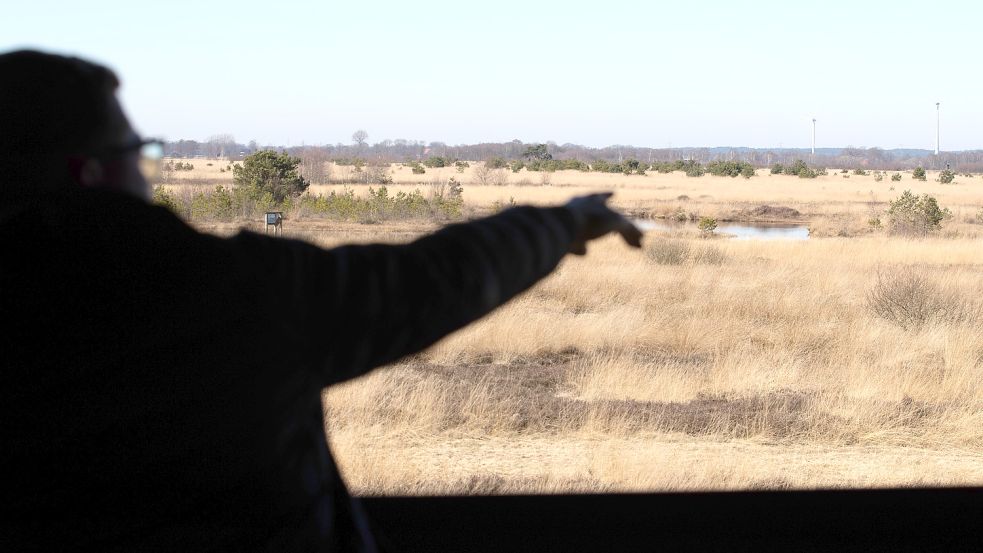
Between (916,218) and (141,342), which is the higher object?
(141,342)

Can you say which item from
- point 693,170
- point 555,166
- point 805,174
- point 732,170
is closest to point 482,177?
point 555,166

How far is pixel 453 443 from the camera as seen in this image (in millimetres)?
6816

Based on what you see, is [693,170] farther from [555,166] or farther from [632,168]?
[555,166]

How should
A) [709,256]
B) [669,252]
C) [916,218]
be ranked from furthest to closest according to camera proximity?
1. [916,218]
2. [709,256]
3. [669,252]

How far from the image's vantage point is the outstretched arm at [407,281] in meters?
1.01

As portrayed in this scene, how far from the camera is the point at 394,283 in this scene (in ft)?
3.40

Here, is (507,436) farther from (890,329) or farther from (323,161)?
(323,161)

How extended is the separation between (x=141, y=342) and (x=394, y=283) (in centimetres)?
26

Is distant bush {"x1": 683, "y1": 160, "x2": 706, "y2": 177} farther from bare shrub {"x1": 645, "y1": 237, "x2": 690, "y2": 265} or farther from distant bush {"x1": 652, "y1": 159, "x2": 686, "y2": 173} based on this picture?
bare shrub {"x1": 645, "y1": 237, "x2": 690, "y2": 265}

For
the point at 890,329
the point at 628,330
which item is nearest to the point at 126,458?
the point at 628,330

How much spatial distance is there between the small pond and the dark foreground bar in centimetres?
2742

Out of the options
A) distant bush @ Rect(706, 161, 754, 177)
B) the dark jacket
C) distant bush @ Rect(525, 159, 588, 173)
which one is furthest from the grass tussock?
distant bush @ Rect(706, 161, 754, 177)

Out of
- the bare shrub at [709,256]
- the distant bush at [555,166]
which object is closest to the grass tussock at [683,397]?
the bare shrub at [709,256]

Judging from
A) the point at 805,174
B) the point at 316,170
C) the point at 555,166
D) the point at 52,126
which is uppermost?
the point at 555,166
